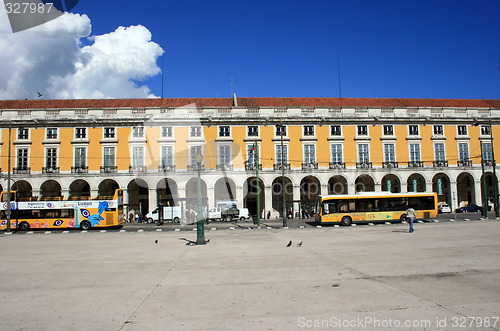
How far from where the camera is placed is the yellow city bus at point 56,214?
30203 millimetres

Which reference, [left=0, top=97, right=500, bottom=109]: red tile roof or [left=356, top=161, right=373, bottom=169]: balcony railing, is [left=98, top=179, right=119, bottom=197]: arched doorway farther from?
[left=356, top=161, right=373, bottom=169]: balcony railing

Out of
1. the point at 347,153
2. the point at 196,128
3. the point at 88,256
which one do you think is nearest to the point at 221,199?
the point at 196,128

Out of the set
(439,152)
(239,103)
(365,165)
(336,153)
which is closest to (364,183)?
(365,165)

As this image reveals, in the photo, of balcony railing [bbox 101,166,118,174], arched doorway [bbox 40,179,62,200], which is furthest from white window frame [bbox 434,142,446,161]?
arched doorway [bbox 40,179,62,200]

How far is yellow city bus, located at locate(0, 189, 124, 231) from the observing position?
3020 cm

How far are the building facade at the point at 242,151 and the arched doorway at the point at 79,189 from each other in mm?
150

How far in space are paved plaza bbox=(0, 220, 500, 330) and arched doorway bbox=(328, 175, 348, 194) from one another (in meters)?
31.9

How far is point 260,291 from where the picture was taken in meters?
7.55

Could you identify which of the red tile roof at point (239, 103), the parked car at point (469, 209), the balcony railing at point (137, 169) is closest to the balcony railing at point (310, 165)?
the red tile roof at point (239, 103)

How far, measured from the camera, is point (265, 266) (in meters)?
10.5

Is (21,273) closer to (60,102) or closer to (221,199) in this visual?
(221,199)

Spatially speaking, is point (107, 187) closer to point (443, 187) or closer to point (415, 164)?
point (415, 164)

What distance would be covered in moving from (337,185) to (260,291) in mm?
38938

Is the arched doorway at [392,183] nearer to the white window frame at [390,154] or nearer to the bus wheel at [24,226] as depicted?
the white window frame at [390,154]
